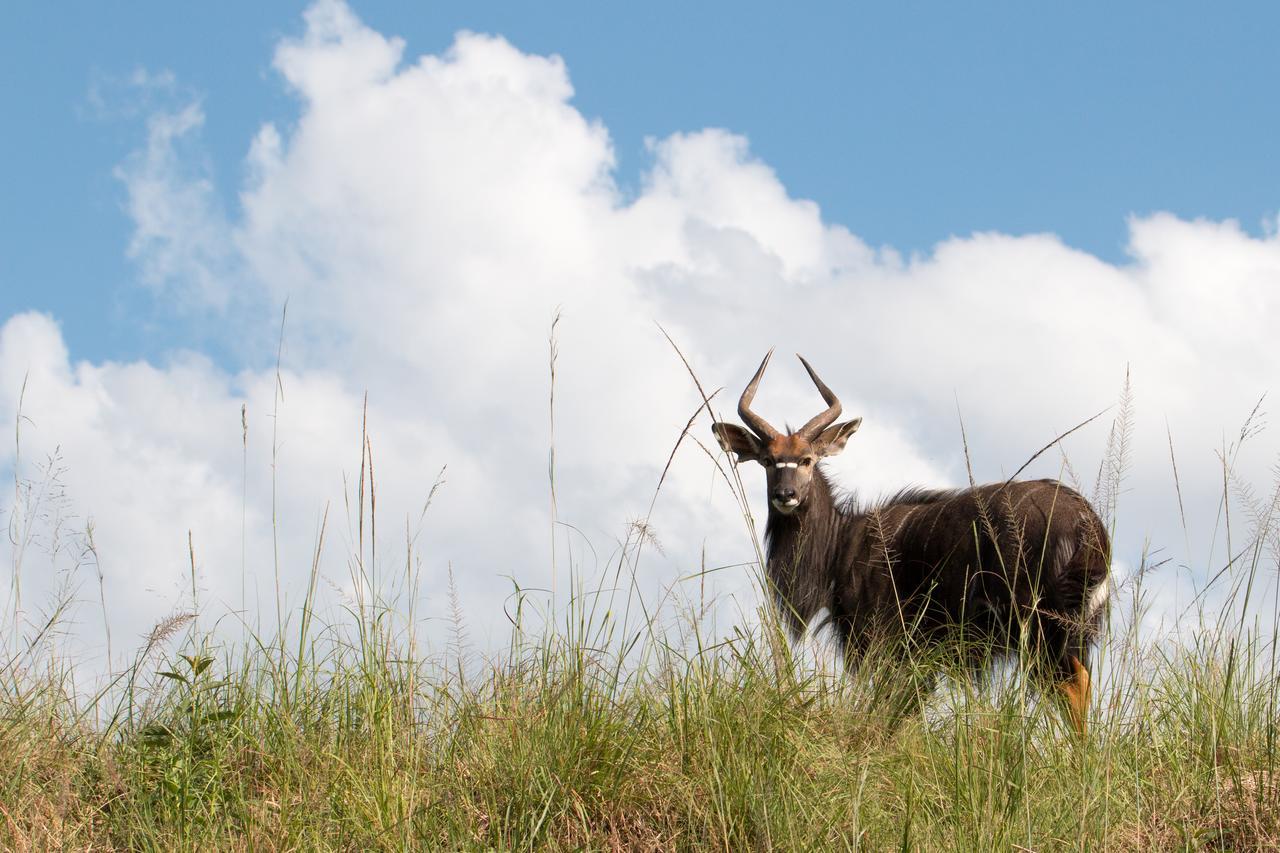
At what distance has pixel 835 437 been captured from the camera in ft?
31.4

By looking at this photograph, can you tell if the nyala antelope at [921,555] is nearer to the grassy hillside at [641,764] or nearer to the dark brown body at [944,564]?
the dark brown body at [944,564]

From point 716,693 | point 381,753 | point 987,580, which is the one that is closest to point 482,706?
point 381,753

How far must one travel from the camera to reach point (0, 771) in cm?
465

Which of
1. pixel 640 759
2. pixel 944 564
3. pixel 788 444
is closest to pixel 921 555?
pixel 944 564

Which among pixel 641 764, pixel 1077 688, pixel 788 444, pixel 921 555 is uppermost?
pixel 788 444

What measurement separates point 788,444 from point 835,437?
65 cm

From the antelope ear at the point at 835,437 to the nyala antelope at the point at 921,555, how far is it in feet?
0.04

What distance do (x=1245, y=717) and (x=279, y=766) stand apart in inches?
139

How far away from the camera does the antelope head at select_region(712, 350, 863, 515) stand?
29.1 feet

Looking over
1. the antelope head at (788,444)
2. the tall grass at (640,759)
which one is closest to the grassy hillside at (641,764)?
the tall grass at (640,759)

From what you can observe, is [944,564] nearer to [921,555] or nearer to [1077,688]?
[921,555]

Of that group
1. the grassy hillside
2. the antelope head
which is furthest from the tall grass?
the antelope head

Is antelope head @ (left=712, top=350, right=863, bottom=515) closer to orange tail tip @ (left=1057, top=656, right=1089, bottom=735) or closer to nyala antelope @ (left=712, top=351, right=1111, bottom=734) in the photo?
nyala antelope @ (left=712, top=351, right=1111, bottom=734)

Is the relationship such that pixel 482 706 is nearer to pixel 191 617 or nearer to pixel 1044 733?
pixel 191 617
